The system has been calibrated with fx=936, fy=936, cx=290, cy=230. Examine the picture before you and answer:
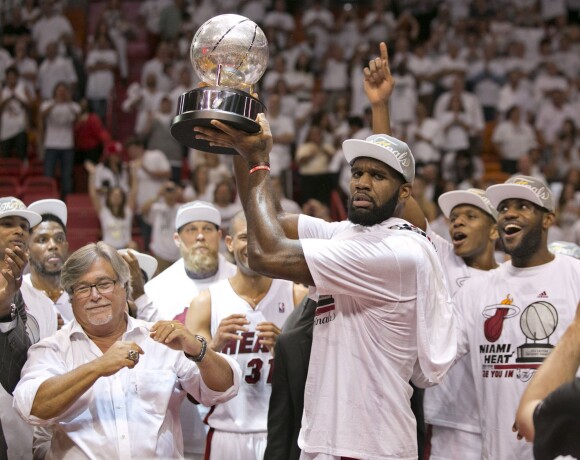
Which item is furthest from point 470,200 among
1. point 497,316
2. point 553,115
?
point 553,115

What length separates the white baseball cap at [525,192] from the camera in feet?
19.1

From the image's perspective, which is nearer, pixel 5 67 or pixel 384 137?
pixel 384 137

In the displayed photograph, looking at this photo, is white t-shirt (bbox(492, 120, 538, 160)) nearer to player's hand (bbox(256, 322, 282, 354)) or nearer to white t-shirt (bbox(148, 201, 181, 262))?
white t-shirt (bbox(148, 201, 181, 262))

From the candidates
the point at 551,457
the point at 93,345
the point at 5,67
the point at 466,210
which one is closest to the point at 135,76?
the point at 5,67

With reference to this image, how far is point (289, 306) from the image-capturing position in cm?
647

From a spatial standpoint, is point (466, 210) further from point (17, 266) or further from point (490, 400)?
point (17, 266)

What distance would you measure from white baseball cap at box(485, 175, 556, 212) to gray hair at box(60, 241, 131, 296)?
2411 mm

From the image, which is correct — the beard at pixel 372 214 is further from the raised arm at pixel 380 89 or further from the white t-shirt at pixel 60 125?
the white t-shirt at pixel 60 125

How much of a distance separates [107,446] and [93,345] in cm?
54

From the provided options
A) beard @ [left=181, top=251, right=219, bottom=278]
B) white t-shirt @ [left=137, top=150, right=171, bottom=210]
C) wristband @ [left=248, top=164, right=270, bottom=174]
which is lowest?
beard @ [left=181, top=251, right=219, bottom=278]

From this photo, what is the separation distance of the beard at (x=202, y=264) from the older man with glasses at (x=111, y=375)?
7.43ft

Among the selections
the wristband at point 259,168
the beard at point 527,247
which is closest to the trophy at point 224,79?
the wristband at point 259,168

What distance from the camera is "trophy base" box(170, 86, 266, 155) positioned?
14.6 ft

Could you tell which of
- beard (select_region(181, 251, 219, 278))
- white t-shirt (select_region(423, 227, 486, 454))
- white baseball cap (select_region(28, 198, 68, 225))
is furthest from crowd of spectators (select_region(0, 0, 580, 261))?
white t-shirt (select_region(423, 227, 486, 454))
